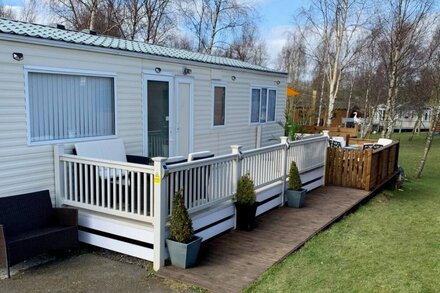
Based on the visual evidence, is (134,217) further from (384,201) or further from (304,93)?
(304,93)

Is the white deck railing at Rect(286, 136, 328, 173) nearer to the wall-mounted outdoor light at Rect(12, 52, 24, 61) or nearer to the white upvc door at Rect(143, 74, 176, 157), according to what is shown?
the white upvc door at Rect(143, 74, 176, 157)

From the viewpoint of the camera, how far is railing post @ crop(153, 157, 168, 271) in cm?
421

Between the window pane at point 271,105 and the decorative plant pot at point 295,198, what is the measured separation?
4.68 metres

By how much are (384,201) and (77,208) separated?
6.71 m

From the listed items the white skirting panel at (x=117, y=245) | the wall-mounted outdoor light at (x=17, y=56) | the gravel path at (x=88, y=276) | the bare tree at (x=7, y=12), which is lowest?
the gravel path at (x=88, y=276)

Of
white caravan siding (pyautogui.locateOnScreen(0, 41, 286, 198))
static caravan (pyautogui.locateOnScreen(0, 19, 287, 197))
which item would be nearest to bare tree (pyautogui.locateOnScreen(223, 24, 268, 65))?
white caravan siding (pyautogui.locateOnScreen(0, 41, 286, 198))

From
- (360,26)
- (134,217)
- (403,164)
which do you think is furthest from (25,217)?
(360,26)

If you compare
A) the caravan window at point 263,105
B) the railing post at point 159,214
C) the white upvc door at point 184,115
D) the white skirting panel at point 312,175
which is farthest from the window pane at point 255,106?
the railing post at point 159,214

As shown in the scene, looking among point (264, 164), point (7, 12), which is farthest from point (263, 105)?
point (7, 12)

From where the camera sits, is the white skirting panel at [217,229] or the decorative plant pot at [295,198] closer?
the white skirting panel at [217,229]

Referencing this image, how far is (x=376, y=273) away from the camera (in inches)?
169

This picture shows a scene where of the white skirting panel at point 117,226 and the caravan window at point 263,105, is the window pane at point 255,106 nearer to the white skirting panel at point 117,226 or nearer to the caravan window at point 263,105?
the caravan window at point 263,105

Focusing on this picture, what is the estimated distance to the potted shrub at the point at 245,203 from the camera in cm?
549

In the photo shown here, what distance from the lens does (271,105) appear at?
11.5m
